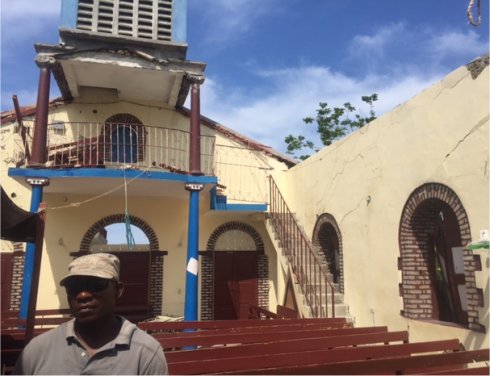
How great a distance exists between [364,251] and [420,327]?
2.05 metres

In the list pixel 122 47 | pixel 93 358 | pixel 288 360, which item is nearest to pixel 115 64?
pixel 122 47

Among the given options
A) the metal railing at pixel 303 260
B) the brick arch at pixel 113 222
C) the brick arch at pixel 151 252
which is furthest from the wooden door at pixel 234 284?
the brick arch at pixel 113 222

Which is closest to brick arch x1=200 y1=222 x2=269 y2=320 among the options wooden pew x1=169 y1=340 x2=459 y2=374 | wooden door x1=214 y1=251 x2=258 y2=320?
wooden door x1=214 y1=251 x2=258 y2=320

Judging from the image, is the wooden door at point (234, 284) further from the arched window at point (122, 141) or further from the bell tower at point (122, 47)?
the bell tower at point (122, 47)

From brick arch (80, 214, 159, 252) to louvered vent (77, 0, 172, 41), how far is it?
4924 millimetres

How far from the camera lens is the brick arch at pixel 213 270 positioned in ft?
37.5

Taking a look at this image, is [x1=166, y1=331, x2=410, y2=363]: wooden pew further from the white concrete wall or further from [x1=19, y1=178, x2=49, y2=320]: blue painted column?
[x1=19, y1=178, x2=49, y2=320]: blue painted column

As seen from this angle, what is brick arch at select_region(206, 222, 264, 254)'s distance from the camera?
1173cm

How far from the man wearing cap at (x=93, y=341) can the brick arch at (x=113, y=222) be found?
915cm

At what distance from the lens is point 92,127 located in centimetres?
1163

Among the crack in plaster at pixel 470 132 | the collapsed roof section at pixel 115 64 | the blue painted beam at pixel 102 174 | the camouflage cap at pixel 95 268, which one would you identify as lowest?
the camouflage cap at pixel 95 268

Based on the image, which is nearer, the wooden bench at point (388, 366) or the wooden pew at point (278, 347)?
the wooden bench at point (388, 366)

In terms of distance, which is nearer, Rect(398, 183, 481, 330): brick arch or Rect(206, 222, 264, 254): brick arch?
Rect(398, 183, 481, 330): brick arch

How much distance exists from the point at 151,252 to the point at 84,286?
9.20 metres
